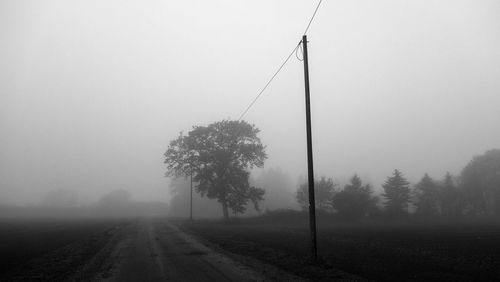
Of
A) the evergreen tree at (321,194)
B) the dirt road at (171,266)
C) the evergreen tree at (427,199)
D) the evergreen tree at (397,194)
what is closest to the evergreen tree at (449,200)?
the evergreen tree at (427,199)

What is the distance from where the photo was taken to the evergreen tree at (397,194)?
82688 mm

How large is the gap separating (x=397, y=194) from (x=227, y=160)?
44.9 metres

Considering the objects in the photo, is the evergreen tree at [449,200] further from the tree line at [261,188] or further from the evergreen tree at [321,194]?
the evergreen tree at [321,194]

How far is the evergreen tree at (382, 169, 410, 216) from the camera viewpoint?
82.7 meters

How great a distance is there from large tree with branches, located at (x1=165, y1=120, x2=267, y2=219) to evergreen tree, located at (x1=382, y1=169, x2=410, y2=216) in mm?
36501

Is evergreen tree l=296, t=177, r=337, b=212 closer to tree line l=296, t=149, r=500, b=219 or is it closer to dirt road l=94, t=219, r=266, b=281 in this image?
tree line l=296, t=149, r=500, b=219

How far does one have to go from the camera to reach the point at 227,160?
207 ft

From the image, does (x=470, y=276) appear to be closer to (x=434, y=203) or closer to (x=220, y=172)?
(x=220, y=172)

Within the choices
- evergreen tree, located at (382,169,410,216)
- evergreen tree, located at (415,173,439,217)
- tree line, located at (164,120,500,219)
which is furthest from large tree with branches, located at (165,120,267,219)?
evergreen tree, located at (415,173,439,217)

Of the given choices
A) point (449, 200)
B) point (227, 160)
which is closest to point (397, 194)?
point (449, 200)

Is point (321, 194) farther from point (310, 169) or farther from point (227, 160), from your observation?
point (310, 169)

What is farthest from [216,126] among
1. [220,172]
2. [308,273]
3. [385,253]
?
[308,273]

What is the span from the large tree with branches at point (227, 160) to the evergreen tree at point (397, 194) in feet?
120

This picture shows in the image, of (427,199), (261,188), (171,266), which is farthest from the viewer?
(427,199)
